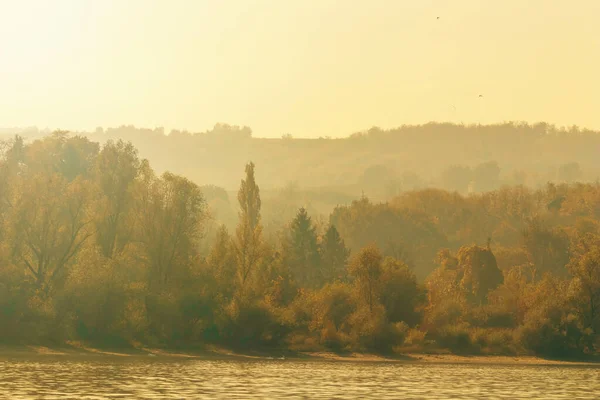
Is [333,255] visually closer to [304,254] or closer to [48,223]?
[304,254]

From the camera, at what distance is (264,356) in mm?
71125

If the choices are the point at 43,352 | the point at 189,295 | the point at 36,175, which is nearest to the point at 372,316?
the point at 189,295

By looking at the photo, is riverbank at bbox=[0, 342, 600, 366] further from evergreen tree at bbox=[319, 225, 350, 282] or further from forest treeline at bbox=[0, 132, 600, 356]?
evergreen tree at bbox=[319, 225, 350, 282]

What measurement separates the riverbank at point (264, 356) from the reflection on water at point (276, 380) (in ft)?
15.2

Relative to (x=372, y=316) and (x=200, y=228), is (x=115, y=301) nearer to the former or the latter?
(x=200, y=228)

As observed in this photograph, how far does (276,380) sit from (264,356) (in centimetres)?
2212

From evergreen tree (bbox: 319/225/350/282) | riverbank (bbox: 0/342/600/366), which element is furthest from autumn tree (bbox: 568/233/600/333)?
evergreen tree (bbox: 319/225/350/282)

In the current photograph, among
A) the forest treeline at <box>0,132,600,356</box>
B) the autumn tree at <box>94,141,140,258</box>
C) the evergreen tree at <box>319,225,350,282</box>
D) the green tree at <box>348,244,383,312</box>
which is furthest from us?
the evergreen tree at <box>319,225,350,282</box>

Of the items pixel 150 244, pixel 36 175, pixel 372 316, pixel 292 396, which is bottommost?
pixel 292 396

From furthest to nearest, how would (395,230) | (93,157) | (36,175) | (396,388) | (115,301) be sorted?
(395,230) → (93,157) → (36,175) → (115,301) → (396,388)

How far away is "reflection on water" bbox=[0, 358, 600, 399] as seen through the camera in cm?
4150

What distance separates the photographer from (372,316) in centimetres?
7356

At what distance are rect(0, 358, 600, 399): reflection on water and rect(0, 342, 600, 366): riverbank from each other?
4.65 metres

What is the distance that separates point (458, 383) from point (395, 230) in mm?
91903
